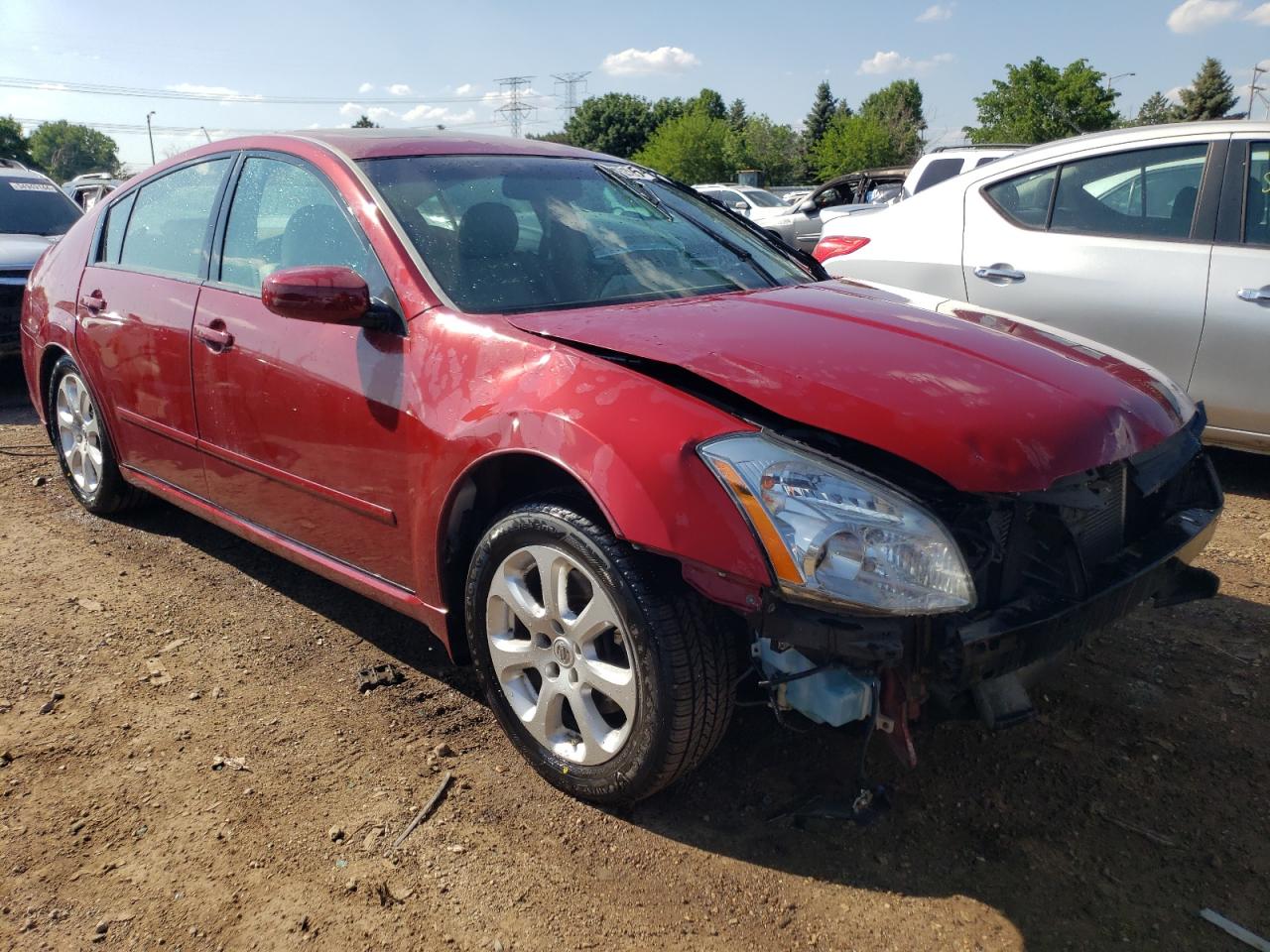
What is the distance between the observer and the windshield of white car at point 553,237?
2.84m

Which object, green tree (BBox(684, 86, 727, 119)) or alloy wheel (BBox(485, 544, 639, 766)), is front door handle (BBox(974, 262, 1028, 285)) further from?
green tree (BBox(684, 86, 727, 119))

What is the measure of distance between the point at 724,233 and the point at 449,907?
2.37 metres

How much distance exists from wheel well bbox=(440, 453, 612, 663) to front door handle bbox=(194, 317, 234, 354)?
114 cm

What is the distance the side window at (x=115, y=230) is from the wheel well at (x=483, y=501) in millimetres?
2387

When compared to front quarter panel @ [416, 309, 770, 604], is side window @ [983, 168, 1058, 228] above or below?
above

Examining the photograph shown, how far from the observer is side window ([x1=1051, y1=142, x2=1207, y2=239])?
4.58 metres

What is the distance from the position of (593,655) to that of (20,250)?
7.37 metres

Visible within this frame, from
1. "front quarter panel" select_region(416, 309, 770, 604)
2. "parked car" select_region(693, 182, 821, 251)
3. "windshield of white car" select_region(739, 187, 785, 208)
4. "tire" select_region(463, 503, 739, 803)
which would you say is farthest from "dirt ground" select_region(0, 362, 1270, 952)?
"windshield of white car" select_region(739, 187, 785, 208)

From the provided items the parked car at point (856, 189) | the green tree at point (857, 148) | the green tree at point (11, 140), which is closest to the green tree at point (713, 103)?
the green tree at point (857, 148)

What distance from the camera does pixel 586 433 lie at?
2246mm

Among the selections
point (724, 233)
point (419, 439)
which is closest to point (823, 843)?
point (419, 439)

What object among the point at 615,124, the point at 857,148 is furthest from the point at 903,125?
the point at 615,124

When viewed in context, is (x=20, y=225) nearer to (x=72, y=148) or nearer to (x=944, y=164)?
(x=944, y=164)

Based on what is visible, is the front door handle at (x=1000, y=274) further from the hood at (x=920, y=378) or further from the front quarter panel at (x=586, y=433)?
the front quarter panel at (x=586, y=433)
